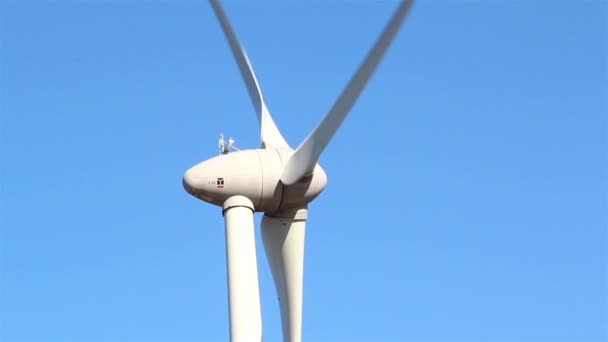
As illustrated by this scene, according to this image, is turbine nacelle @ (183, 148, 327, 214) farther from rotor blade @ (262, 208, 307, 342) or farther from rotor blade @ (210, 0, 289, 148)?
rotor blade @ (210, 0, 289, 148)

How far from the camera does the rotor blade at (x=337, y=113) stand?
19.8 m

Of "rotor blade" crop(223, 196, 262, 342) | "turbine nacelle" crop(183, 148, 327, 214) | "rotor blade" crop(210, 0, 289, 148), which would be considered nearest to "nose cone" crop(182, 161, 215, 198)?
"turbine nacelle" crop(183, 148, 327, 214)

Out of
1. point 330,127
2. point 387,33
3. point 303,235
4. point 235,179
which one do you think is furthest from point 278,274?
point 387,33

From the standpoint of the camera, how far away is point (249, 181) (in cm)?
2297

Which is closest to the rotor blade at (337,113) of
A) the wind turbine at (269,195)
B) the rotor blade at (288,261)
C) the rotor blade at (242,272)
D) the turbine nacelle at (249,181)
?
the wind turbine at (269,195)

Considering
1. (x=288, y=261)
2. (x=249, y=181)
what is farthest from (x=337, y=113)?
(x=288, y=261)

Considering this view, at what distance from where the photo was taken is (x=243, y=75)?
26.1 m

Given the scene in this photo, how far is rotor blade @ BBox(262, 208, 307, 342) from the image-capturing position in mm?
23938

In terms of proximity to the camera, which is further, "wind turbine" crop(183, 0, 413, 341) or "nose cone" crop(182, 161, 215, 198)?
"nose cone" crop(182, 161, 215, 198)

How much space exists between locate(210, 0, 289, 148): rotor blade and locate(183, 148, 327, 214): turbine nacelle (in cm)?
176

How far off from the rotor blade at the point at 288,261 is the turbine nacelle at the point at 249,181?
64 cm

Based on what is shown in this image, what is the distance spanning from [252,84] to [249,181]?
3.65 meters

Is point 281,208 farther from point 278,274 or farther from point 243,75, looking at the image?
point 243,75

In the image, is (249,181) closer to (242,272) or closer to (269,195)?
(269,195)
